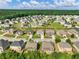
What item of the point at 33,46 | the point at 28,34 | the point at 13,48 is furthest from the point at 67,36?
the point at 13,48

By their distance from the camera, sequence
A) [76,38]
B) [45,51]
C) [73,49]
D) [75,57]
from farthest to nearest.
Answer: [76,38]
[73,49]
[45,51]
[75,57]

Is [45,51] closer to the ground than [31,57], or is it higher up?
closer to the ground

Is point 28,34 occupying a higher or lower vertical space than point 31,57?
lower

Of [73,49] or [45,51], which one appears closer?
[45,51]

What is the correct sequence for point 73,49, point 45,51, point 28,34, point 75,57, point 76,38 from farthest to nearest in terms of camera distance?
point 28,34, point 76,38, point 73,49, point 45,51, point 75,57

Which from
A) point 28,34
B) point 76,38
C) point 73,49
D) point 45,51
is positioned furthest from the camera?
point 28,34

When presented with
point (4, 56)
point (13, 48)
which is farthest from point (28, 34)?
point (4, 56)

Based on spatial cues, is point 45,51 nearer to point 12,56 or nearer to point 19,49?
point 19,49

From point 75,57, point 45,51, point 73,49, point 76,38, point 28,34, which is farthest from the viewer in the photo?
point 28,34

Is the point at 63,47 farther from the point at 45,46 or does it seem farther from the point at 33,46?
the point at 33,46
